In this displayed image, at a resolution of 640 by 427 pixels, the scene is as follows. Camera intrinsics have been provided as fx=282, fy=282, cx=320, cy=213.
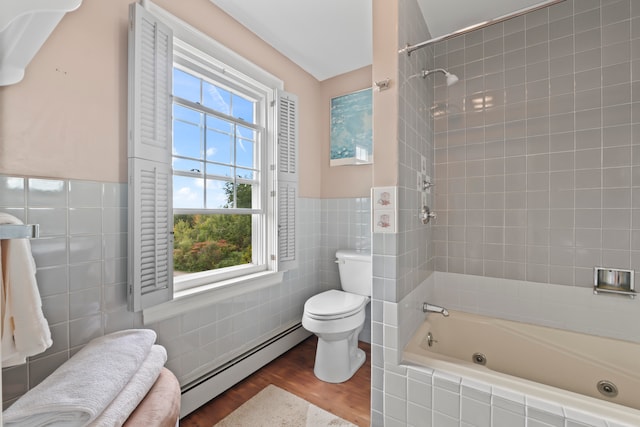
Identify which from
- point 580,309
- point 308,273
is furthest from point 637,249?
point 308,273

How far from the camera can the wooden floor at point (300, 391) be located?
1.66 m

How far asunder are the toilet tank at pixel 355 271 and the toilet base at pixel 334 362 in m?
0.46

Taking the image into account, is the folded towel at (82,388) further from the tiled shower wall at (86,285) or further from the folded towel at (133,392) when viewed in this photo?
the tiled shower wall at (86,285)

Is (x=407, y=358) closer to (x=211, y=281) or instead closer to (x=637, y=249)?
(x=211, y=281)

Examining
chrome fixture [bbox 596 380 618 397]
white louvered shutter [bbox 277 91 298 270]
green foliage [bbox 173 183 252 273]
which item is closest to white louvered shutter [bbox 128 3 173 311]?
green foliage [bbox 173 183 252 273]

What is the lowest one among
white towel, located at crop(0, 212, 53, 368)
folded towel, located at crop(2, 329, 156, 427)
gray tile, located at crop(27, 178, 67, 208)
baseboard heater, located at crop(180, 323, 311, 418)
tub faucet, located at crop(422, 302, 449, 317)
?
baseboard heater, located at crop(180, 323, 311, 418)

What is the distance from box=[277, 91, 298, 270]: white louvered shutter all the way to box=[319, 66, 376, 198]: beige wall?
1.52 ft

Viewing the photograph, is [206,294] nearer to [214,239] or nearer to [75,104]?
[214,239]

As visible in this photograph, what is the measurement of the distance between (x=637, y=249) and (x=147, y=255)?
269 cm

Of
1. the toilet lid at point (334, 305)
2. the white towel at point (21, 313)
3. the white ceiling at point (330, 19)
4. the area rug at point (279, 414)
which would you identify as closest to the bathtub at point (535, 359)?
the toilet lid at point (334, 305)

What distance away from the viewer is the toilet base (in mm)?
1998

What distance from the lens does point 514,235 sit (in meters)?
1.93

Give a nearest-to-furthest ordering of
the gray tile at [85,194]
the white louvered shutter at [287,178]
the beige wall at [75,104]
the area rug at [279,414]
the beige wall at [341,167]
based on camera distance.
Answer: the beige wall at [75,104] → the gray tile at [85,194] → the area rug at [279,414] → the white louvered shutter at [287,178] → the beige wall at [341,167]

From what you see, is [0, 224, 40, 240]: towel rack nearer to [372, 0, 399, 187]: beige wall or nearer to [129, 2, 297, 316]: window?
[129, 2, 297, 316]: window
